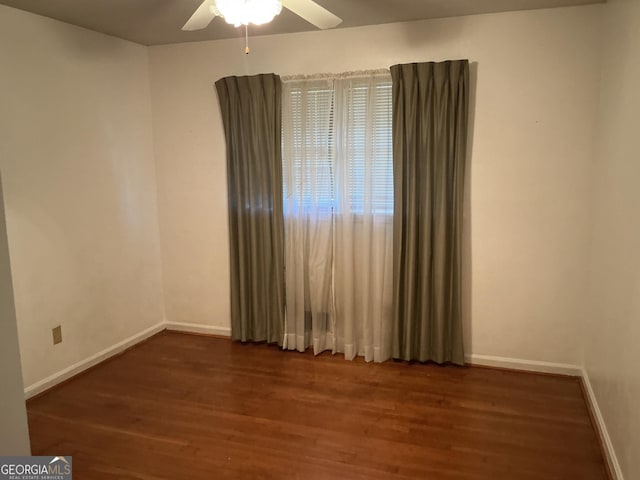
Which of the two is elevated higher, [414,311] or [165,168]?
[165,168]

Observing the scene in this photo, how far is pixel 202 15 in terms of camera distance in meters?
2.21

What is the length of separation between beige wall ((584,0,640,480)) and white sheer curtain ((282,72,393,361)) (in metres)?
1.29

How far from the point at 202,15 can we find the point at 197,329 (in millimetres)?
2662

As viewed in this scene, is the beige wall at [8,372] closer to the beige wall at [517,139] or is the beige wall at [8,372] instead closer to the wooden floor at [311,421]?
the wooden floor at [311,421]

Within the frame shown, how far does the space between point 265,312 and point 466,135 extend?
199 centimetres

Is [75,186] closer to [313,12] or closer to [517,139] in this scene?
[313,12]

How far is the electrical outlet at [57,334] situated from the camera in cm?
312

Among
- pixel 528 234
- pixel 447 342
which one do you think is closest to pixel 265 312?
pixel 447 342

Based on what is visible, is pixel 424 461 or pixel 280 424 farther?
pixel 280 424

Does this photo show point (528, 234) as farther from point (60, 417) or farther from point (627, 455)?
point (60, 417)

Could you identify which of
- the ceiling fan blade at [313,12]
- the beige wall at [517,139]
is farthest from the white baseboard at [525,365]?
the ceiling fan blade at [313,12]

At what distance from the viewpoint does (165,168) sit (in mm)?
3934

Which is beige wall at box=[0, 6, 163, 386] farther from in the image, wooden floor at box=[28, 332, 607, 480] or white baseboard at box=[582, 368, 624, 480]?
white baseboard at box=[582, 368, 624, 480]

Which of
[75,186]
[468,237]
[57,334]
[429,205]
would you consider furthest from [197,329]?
[468,237]
